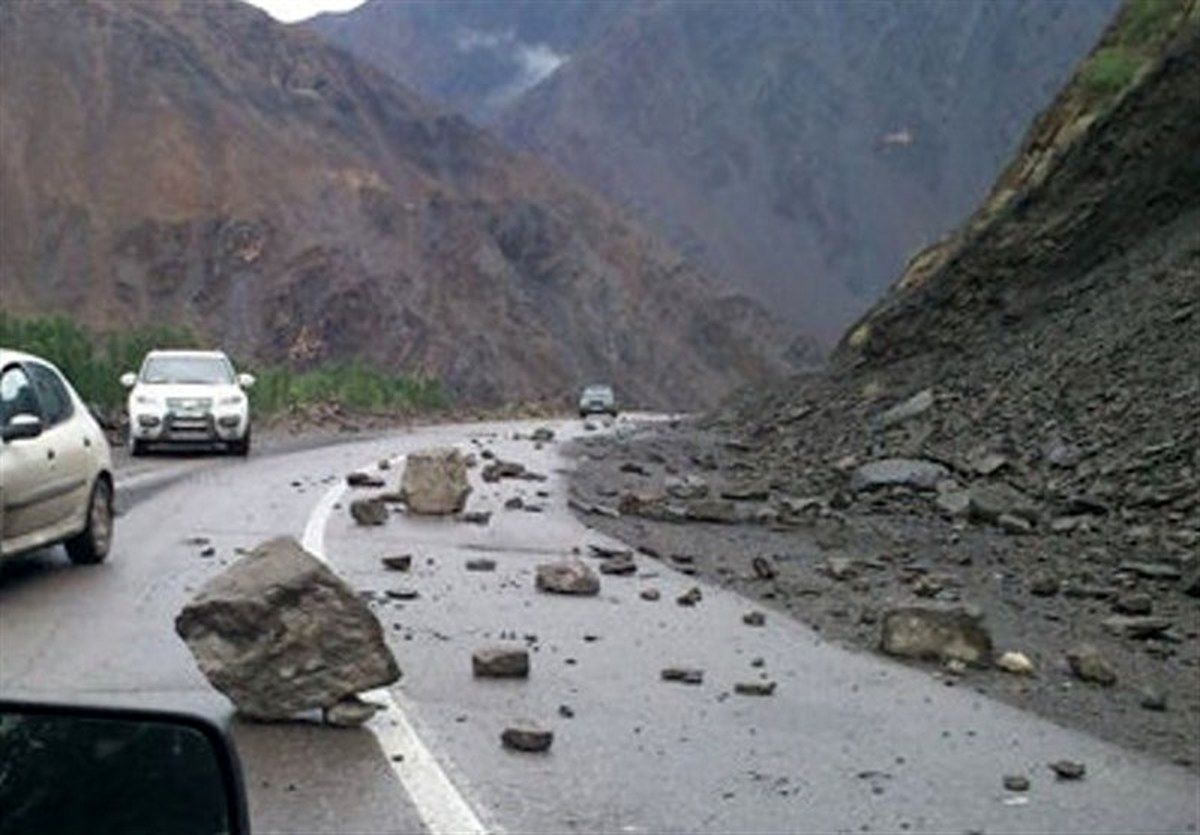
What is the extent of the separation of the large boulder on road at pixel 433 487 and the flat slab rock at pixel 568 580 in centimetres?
603

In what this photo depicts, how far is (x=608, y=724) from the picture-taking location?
333 inches

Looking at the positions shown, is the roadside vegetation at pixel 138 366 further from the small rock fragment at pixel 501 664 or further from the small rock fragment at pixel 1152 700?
the small rock fragment at pixel 1152 700

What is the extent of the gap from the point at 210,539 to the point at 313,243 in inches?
2948

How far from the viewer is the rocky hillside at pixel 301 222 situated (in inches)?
3418

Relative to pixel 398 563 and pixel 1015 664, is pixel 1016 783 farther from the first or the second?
pixel 398 563

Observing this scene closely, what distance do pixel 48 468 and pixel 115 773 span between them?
34.7 feet

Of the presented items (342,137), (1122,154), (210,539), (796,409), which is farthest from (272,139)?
(210,539)

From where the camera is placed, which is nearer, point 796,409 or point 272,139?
point 796,409

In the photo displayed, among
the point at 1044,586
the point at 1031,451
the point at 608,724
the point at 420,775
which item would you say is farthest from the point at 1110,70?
the point at 420,775

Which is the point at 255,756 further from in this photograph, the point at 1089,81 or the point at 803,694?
the point at 1089,81

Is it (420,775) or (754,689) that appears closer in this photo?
(420,775)

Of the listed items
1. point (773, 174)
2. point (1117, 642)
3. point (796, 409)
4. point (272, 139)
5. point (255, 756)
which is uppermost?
point (773, 174)

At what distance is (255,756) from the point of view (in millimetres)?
7395

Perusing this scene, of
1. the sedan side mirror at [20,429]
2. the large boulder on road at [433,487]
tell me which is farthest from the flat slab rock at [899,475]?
the sedan side mirror at [20,429]
